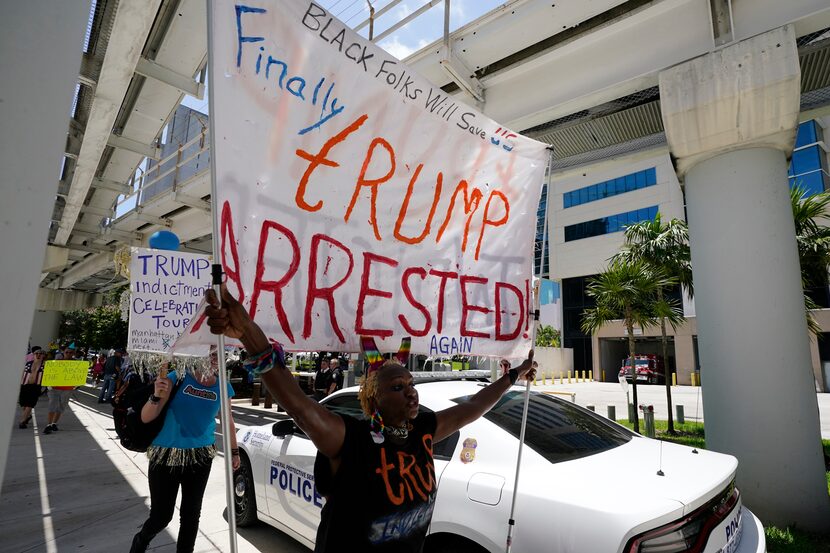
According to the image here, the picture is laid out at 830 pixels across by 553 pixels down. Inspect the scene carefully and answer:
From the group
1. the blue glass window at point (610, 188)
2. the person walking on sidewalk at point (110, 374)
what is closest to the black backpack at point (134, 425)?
the person walking on sidewalk at point (110, 374)

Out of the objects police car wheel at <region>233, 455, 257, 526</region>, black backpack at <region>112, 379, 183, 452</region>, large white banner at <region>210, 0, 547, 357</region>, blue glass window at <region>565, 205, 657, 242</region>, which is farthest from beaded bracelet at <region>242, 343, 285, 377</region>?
blue glass window at <region>565, 205, 657, 242</region>

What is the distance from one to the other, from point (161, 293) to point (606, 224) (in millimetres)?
36074

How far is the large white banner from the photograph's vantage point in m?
1.74

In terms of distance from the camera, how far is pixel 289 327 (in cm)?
181

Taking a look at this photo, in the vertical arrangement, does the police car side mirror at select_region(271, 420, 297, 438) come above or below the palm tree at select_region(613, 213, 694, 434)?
below

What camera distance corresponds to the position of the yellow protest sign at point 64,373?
9453 millimetres

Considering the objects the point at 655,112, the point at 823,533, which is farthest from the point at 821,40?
the point at 823,533

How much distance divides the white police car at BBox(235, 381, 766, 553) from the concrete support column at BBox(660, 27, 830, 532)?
2.12 m

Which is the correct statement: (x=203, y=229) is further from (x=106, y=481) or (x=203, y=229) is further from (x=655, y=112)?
(x=655, y=112)

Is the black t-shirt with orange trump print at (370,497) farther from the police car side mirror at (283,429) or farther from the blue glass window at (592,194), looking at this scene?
the blue glass window at (592,194)

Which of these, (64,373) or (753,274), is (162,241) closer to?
(64,373)

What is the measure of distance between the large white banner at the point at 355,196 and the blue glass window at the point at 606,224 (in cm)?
3420

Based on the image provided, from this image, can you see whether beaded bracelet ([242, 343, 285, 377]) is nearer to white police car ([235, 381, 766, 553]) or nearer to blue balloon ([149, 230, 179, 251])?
white police car ([235, 381, 766, 553])

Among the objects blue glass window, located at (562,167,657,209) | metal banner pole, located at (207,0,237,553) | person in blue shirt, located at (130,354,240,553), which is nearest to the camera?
metal banner pole, located at (207,0,237,553)
